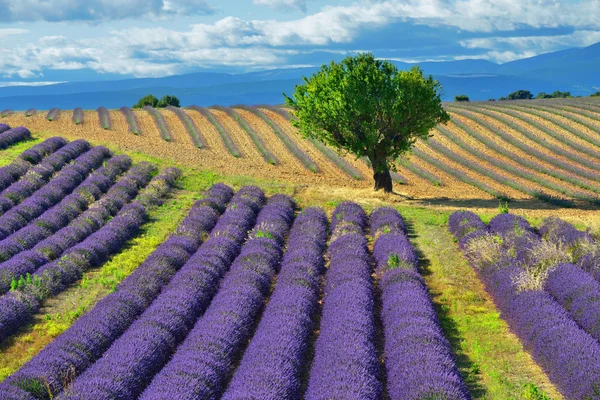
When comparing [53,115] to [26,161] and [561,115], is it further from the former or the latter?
[561,115]

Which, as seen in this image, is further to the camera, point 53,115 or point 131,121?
point 53,115

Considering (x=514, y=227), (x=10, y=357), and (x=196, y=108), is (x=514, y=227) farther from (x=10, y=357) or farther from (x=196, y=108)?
(x=196, y=108)

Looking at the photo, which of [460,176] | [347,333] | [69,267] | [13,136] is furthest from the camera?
[13,136]

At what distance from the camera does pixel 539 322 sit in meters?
11.9

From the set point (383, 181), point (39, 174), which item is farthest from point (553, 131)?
point (39, 174)

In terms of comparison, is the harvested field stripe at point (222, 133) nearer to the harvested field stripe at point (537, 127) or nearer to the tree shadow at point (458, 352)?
the harvested field stripe at point (537, 127)

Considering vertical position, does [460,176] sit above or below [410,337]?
below

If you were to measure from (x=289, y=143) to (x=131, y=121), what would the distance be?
13.4 metres

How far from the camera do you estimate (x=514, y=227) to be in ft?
62.5

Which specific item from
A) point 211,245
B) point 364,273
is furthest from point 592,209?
point 211,245

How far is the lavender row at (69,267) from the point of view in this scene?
1332 centimetres

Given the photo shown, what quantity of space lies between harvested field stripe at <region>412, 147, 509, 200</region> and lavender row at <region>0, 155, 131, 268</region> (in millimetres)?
17934

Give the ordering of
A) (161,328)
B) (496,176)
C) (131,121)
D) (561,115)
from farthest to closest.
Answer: (561,115) < (131,121) < (496,176) < (161,328)

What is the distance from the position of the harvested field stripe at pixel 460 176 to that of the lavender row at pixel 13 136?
25.0 meters
